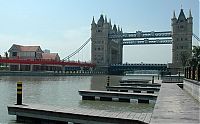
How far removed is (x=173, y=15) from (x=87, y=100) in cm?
15170

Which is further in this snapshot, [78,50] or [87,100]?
[78,50]

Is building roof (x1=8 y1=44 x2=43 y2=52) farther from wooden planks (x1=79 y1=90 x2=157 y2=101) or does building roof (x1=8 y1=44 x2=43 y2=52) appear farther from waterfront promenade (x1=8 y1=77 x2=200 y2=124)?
waterfront promenade (x1=8 y1=77 x2=200 y2=124)

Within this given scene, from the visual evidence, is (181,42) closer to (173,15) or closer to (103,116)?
(173,15)

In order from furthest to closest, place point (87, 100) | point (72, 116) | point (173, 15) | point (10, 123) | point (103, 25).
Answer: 1. point (103, 25)
2. point (173, 15)
3. point (87, 100)
4. point (10, 123)
5. point (72, 116)

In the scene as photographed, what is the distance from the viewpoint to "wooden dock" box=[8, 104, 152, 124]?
469 inches

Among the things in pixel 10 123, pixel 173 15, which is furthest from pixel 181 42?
pixel 10 123

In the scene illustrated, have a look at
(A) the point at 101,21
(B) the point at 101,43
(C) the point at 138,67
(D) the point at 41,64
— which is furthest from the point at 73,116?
(A) the point at 101,21

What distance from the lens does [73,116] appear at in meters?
13.2

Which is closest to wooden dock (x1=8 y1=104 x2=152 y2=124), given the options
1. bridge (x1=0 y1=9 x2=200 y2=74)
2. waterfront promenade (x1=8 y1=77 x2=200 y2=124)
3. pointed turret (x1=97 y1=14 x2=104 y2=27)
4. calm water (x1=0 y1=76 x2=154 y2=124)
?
waterfront promenade (x1=8 y1=77 x2=200 y2=124)

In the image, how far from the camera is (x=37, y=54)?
155 m

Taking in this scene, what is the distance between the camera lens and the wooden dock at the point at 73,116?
39.1 feet

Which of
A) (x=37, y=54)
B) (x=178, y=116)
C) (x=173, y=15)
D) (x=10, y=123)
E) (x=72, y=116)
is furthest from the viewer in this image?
(x=173, y=15)

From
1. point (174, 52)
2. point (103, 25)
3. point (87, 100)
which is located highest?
point (103, 25)

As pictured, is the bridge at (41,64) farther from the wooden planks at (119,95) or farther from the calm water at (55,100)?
the wooden planks at (119,95)
